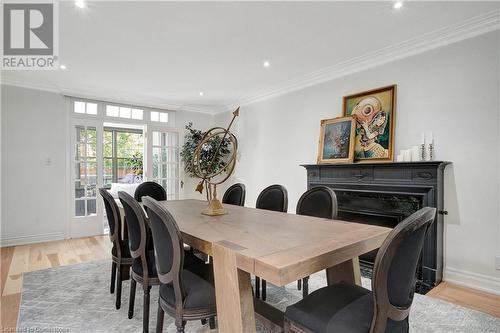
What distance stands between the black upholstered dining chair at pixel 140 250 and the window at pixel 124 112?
12.7 feet

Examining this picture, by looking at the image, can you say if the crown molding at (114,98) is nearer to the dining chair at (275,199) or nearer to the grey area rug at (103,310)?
the grey area rug at (103,310)

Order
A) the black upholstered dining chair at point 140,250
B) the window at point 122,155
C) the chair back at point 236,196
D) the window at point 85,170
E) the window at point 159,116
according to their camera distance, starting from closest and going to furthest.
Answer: the black upholstered dining chair at point 140,250
the chair back at point 236,196
the window at point 85,170
the window at point 159,116
the window at point 122,155

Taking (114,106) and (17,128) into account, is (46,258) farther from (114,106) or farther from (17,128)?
(114,106)

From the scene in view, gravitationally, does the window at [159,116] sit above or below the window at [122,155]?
above

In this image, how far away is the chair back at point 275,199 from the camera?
106 inches

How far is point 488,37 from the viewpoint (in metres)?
2.57

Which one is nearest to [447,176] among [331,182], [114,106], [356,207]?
[356,207]

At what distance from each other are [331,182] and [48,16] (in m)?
3.52

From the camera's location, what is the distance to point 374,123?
3338 millimetres

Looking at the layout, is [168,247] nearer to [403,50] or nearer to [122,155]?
[403,50]

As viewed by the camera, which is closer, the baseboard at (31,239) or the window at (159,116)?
the baseboard at (31,239)

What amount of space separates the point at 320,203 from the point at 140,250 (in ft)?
4.78

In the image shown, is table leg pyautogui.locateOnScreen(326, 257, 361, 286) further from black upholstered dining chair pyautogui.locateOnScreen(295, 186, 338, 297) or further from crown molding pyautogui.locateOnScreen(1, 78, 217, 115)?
crown molding pyautogui.locateOnScreen(1, 78, 217, 115)

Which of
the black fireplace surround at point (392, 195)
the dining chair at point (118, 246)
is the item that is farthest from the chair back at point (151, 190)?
the black fireplace surround at point (392, 195)
